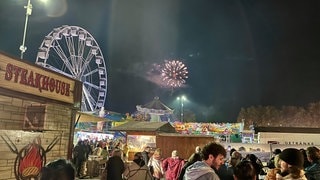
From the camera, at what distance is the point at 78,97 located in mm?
9141

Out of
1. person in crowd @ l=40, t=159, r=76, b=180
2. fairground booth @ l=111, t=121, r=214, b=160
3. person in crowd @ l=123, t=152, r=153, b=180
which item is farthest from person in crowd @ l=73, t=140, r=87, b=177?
person in crowd @ l=40, t=159, r=76, b=180

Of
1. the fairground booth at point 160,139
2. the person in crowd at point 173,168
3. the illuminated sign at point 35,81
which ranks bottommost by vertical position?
the person in crowd at point 173,168

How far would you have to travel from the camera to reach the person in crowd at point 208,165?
327 centimetres

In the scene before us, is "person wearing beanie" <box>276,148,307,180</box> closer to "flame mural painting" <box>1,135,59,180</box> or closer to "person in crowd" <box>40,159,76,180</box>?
"person in crowd" <box>40,159,76,180</box>

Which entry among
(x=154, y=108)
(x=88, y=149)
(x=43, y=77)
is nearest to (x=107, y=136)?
(x=154, y=108)

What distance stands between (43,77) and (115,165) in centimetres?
284

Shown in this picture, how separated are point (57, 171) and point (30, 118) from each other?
5793 millimetres

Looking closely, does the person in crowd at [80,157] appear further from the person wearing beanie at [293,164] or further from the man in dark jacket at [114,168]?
the person wearing beanie at [293,164]

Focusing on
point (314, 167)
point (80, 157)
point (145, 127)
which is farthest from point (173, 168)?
point (145, 127)

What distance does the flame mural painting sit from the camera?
23.3 feet

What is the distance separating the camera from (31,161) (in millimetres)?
7488

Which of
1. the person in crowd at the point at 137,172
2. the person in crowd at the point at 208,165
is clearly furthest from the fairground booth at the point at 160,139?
the person in crowd at the point at 208,165

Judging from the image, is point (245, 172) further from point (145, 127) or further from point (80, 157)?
point (145, 127)

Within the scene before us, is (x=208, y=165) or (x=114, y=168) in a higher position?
(x=208, y=165)
